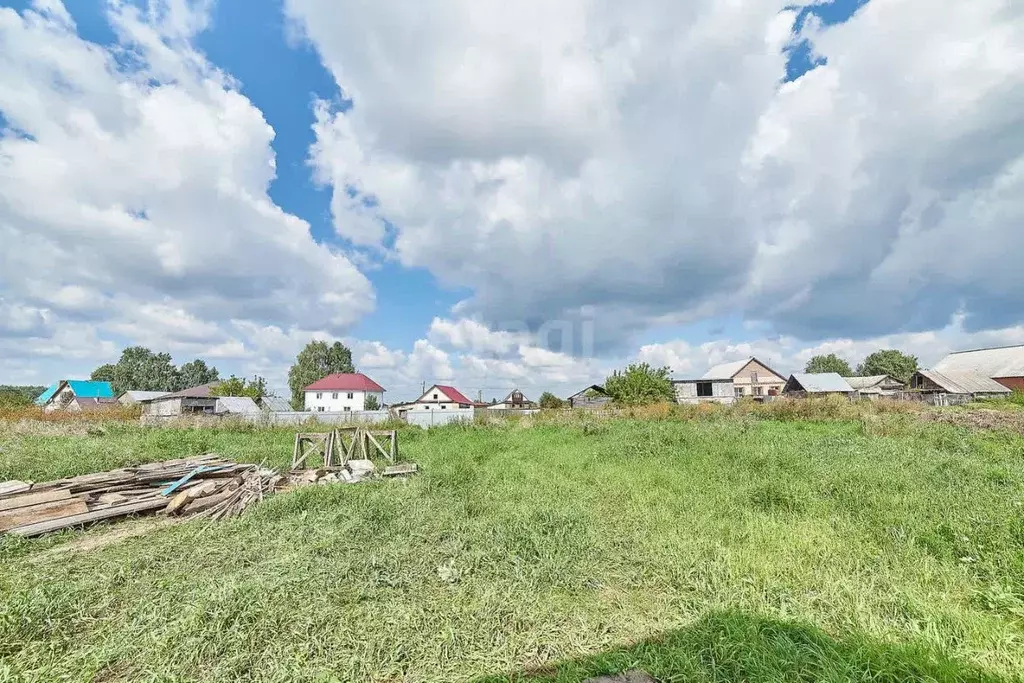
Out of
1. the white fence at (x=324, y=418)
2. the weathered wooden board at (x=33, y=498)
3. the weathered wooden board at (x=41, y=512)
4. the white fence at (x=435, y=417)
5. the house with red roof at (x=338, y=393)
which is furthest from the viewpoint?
the house with red roof at (x=338, y=393)

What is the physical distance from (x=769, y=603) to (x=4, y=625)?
688 centimetres

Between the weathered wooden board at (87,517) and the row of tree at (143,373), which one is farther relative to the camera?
the row of tree at (143,373)

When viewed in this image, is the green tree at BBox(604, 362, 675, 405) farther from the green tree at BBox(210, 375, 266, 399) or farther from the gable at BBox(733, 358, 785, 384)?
the green tree at BBox(210, 375, 266, 399)

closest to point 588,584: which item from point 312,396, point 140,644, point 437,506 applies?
point 437,506

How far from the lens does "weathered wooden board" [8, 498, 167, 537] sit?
687 cm

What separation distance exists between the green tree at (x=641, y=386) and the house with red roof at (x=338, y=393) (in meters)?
31.2

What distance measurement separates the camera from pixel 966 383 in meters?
38.2

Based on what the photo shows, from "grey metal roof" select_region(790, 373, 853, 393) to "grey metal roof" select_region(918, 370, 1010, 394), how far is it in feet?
20.5

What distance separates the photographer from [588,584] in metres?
4.81

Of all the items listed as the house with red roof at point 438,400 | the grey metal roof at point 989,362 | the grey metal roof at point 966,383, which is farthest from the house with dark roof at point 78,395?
the grey metal roof at point 989,362

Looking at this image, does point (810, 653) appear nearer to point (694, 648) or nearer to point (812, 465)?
point (694, 648)

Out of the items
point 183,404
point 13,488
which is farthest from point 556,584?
point 183,404

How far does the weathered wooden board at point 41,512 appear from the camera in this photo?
22.5 feet

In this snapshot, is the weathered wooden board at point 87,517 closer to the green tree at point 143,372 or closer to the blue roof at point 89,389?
the blue roof at point 89,389
